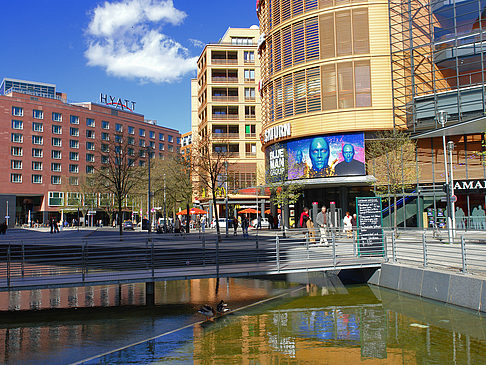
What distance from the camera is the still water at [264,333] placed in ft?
27.7

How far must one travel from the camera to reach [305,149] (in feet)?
126

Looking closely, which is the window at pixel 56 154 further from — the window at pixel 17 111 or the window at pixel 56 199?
the window at pixel 17 111

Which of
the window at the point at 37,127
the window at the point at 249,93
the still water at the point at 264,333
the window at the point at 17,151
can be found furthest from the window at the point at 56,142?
the still water at the point at 264,333

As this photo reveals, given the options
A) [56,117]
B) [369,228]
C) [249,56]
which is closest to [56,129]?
[56,117]

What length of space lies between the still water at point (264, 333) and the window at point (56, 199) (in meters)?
78.5

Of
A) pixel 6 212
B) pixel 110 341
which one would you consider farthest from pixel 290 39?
pixel 6 212

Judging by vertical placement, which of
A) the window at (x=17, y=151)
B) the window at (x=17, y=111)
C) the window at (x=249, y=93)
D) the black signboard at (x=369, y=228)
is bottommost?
the black signboard at (x=369, y=228)

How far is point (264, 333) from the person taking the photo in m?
10.1

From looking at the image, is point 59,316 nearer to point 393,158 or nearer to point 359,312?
point 359,312

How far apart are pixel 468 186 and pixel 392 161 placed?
6.52 m

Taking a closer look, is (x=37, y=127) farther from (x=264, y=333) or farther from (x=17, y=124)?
(x=264, y=333)

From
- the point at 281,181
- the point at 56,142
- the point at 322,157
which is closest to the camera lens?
the point at 281,181

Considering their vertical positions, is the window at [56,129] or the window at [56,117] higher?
the window at [56,117]

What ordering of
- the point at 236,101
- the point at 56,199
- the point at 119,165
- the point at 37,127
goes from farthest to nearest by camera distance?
1. the point at 56,199
2. the point at 37,127
3. the point at 236,101
4. the point at 119,165
